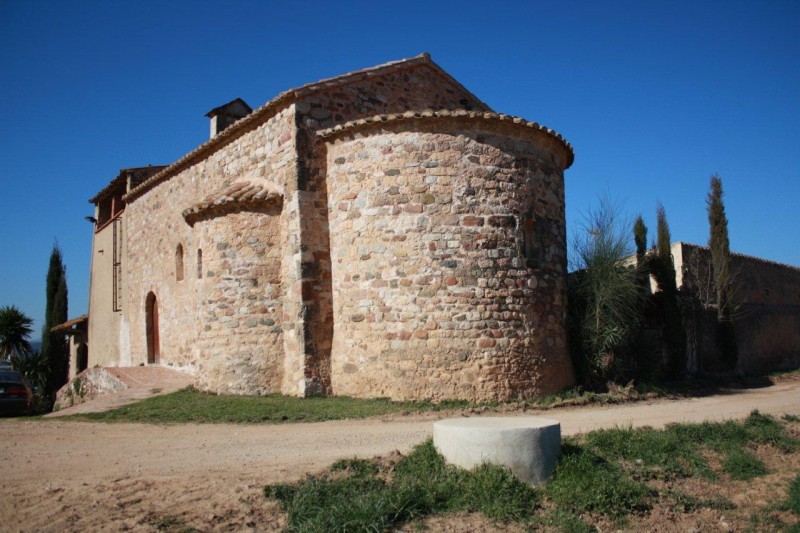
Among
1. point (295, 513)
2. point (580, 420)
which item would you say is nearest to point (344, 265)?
point (580, 420)

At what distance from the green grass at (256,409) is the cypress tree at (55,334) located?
57.5ft

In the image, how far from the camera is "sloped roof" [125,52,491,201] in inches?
495

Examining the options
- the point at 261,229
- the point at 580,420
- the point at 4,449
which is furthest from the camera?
the point at 261,229

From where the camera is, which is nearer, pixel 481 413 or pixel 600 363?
pixel 481 413

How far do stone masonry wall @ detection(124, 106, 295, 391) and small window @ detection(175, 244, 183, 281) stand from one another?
0.18 metres

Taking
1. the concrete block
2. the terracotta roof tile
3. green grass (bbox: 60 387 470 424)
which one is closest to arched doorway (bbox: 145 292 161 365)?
the terracotta roof tile

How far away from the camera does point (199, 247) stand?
13828 millimetres

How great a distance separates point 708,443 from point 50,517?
7.58m

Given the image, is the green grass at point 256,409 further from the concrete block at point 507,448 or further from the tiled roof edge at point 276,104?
the tiled roof edge at point 276,104

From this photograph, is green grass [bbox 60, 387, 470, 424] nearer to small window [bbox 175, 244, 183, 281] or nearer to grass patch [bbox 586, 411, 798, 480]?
grass patch [bbox 586, 411, 798, 480]

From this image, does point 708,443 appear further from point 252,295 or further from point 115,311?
point 115,311

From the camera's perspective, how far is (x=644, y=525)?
5824 millimetres

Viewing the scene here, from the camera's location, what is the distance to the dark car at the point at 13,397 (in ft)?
41.5

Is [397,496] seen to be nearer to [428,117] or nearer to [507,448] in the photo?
[507,448]
